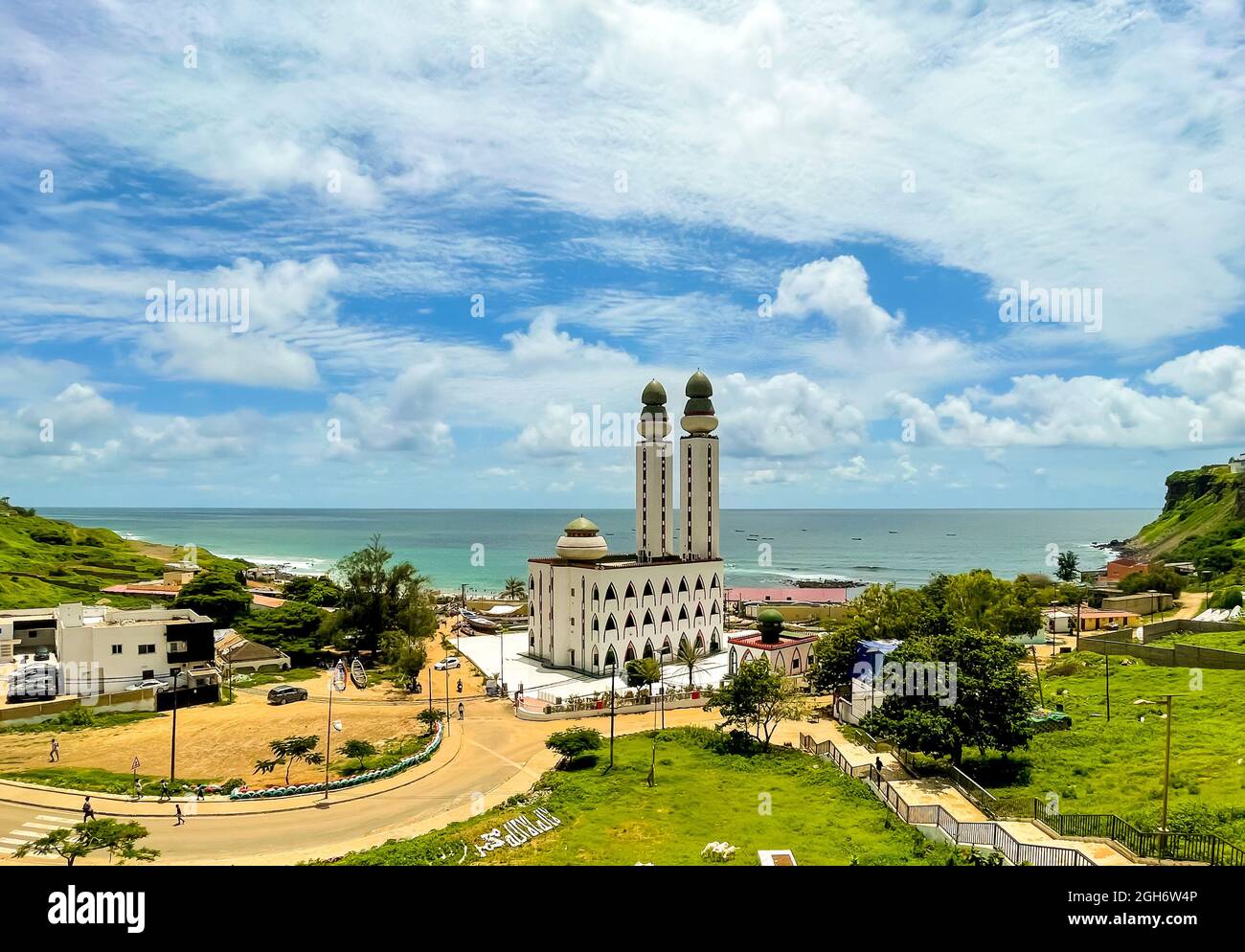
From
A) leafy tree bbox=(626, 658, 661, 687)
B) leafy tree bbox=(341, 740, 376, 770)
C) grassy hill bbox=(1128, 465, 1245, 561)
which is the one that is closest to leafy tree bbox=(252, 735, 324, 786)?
leafy tree bbox=(341, 740, 376, 770)

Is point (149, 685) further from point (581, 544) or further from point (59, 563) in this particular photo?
point (59, 563)

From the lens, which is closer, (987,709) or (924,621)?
(987,709)

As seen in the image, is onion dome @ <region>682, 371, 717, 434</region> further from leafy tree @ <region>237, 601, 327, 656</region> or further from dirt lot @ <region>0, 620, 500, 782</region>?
leafy tree @ <region>237, 601, 327, 656</region>
